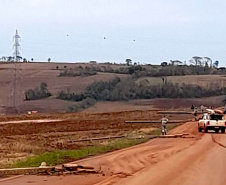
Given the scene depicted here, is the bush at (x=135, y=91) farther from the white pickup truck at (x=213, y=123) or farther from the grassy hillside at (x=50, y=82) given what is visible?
the white pickup truck at (x=213, y=123)

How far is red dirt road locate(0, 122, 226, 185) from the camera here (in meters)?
18.7

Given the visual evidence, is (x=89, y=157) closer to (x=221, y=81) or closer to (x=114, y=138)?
(x=114, y=138)

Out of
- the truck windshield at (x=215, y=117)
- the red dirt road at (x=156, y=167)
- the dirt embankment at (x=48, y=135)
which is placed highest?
the truck windshield at (x=215, y=117)

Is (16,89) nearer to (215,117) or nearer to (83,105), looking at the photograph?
(83,105)

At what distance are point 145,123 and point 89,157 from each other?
102ft

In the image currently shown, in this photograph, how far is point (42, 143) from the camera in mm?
35688

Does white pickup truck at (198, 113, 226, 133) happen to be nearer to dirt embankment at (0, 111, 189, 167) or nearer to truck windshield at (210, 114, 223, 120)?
truck windshield at (210, 114, 223, 120)

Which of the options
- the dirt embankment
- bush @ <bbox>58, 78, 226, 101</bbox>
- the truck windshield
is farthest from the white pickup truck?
bush @ <bbox>58, 78, 226, 101</bbox>

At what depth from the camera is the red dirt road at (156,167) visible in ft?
61.3

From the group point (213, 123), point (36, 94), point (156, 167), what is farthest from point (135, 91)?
point (156, 167)

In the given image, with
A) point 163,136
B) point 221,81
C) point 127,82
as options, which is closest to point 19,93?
point 127,82

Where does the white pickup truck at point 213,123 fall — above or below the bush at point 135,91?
below

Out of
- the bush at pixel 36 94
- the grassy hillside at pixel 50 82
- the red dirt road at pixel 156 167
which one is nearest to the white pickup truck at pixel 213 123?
the red dirt road at pixel 156 167

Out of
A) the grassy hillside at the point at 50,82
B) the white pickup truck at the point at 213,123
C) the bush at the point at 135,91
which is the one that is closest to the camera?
the white pickup truck at the point at 213,123
